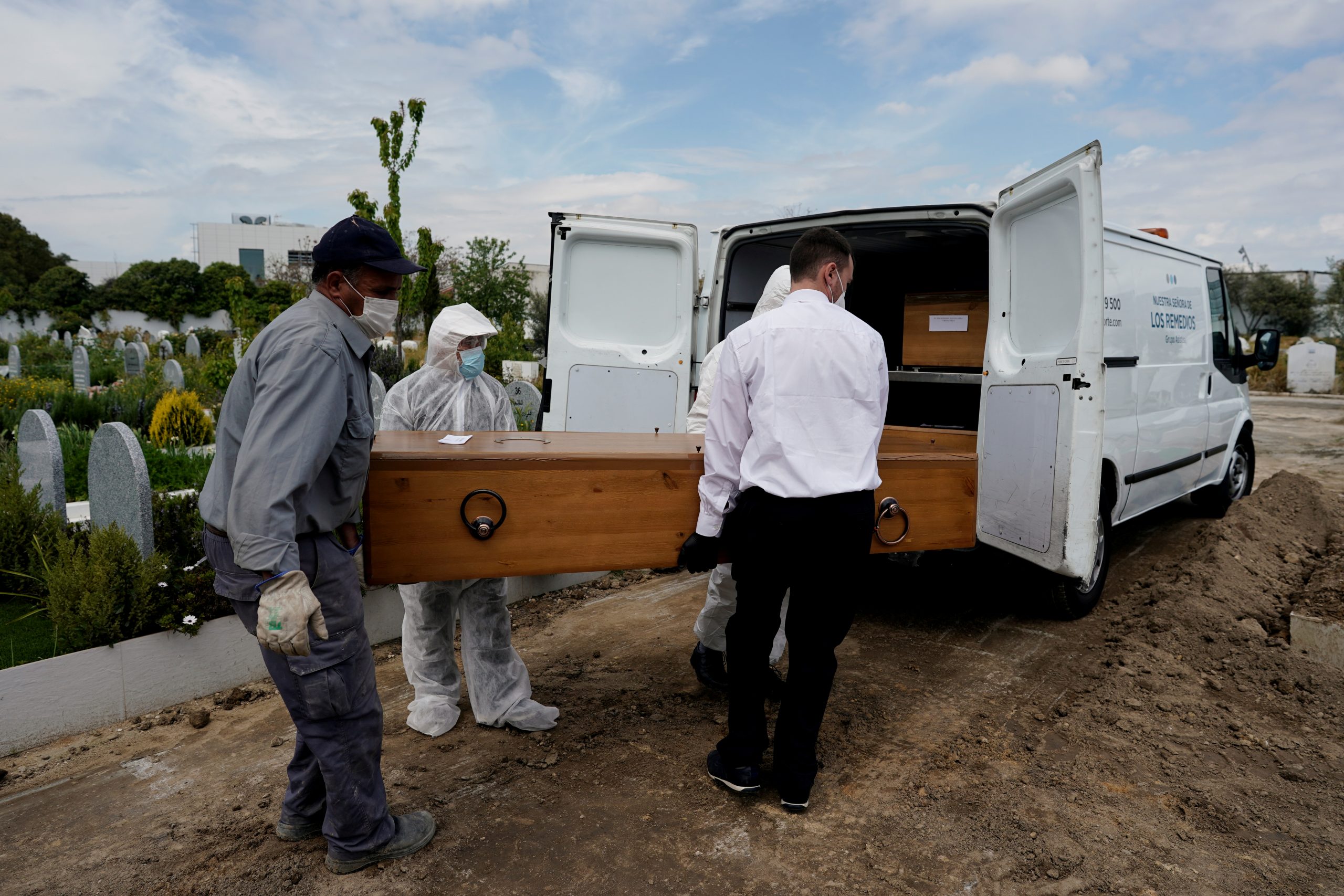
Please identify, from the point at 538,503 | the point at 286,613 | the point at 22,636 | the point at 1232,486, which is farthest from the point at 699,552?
the point at 1232,486

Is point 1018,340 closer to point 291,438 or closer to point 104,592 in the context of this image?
point 291,438

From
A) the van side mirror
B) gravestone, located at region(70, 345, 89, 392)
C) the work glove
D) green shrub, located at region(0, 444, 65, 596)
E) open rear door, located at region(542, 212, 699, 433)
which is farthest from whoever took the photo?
gravestone, located at region(70, 345, 89, 392)

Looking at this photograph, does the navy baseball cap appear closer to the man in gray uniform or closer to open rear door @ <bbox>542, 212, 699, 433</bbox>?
the man in gray uniform

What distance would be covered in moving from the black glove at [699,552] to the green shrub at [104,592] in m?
2.39

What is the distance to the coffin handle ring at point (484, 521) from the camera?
8.54 feet

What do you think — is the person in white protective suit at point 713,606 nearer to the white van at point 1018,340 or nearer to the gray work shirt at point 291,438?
the white van at point 1018,340

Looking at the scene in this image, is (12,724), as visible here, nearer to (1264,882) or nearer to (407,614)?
(407,614)

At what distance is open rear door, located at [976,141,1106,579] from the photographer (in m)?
3.55

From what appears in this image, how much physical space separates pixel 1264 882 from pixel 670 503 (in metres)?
2.05

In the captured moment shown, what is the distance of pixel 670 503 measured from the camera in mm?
2848

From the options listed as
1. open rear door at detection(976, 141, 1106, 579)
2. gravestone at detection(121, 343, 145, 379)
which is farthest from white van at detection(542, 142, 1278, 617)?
gravestone at detection(121, 343, 145, 379)

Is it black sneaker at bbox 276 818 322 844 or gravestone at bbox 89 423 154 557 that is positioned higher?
gravestone at bbox 89 423 154 557

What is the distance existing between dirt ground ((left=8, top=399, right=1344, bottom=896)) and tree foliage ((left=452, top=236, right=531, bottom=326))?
1726cm

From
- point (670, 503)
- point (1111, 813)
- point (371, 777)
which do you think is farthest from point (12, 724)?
point (1111, 813)
